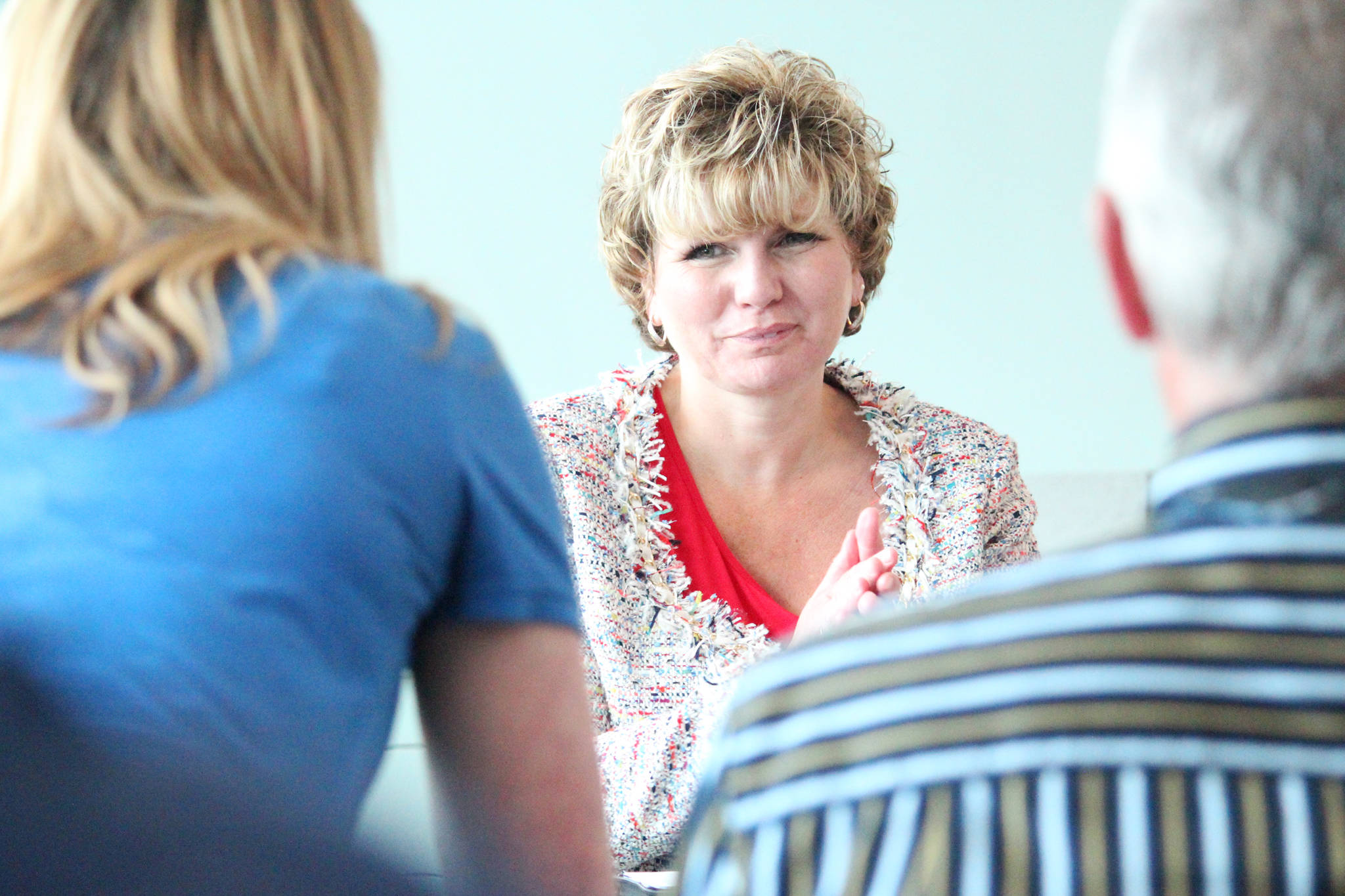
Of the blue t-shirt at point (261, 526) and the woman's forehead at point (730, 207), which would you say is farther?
the woman's forehead at point (730, 207)

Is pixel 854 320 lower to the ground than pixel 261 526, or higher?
higher

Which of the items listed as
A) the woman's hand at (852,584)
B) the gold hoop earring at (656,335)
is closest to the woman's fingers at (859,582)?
the woman's hand at (852,584)

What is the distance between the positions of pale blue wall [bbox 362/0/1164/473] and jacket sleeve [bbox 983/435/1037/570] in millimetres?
1310

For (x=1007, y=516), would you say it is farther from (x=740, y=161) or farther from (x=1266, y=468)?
(x=1266, y=468)

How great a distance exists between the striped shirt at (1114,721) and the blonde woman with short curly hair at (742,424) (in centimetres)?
105

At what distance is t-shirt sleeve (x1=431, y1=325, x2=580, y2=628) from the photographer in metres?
0.78

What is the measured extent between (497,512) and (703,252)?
114 cm

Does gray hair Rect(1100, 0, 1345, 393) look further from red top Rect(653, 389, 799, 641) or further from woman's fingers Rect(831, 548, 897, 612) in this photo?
red top Rect(653, 389, 799, 641)

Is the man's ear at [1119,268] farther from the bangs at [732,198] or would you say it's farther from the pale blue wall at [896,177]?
the pale blue wall at [896,177]

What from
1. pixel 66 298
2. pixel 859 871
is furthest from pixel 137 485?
pixel 859 871

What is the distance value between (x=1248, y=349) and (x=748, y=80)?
4.62ft

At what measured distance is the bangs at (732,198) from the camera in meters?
1.84

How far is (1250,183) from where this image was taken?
0.60 metres

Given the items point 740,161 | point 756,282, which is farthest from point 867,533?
point 740,161
